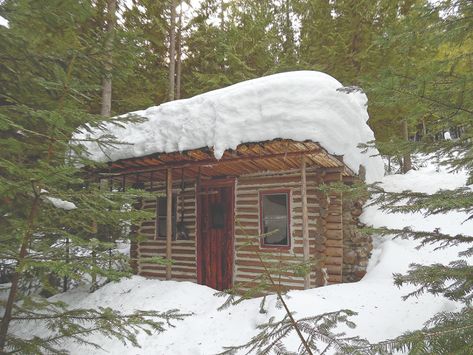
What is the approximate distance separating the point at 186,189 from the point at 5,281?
869 centimetres

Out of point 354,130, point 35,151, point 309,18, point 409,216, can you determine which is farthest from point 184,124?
point 309,18

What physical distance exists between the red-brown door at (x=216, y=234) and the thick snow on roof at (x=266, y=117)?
9.19ft

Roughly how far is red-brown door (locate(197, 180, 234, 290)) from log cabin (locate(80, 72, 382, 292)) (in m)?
0.03

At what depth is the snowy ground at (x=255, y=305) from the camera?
17.5ft

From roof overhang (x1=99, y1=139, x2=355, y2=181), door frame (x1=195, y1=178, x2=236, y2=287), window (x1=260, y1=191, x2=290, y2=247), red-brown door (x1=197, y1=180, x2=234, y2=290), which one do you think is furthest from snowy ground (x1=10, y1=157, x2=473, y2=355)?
window (x1=260, y1=191, x2=290, y2=247)

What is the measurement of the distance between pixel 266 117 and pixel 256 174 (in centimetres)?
329

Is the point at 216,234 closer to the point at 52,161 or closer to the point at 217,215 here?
the point at 217,215

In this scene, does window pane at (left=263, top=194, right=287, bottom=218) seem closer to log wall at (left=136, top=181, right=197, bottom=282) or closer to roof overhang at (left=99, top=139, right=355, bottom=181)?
roof overhang at (left=99, top=139, right=355, bottom=181)

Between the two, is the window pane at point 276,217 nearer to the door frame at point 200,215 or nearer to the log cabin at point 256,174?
the log cabin at point 256,174

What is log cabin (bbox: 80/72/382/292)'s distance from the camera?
22.1 feet

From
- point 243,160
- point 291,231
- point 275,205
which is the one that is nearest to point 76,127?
point 243,160

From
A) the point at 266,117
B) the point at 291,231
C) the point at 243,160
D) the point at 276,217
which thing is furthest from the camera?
the point at 276,217

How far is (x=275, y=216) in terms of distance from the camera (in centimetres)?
945

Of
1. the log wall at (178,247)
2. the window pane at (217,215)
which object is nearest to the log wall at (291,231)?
the log wall at (178,247)
